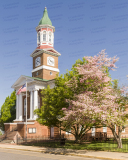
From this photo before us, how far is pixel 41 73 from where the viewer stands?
147 ft

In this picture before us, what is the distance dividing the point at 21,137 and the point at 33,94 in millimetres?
9431

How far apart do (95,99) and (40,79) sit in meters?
25.3

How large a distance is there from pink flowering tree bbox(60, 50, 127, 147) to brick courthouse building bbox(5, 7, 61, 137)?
19775 mm

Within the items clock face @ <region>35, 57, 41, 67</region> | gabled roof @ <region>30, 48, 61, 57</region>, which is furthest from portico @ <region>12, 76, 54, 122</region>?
gabled roof @ <region>30, 48, 61, 57</region>

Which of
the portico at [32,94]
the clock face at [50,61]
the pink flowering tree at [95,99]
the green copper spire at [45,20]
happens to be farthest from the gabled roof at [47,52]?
the pink flowering tree at [95,99]

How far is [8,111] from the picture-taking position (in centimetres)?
5297

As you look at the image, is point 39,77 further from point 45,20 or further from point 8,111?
point 8,111

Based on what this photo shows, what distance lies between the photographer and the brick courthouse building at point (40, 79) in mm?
39969

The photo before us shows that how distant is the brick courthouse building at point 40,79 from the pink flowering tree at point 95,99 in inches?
775

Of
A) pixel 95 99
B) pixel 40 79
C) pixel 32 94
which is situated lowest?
pixel 95 99

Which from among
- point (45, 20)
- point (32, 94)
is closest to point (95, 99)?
point (32, 94)

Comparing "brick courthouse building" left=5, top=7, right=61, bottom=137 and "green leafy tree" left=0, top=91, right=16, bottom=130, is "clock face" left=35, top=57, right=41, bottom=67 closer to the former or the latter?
"brick courthouse building" left=5, top=7, right=61, bottom=137

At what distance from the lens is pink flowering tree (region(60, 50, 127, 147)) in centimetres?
1739

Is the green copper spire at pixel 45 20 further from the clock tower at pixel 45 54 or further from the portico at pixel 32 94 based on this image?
the portico at pixel 32 94
